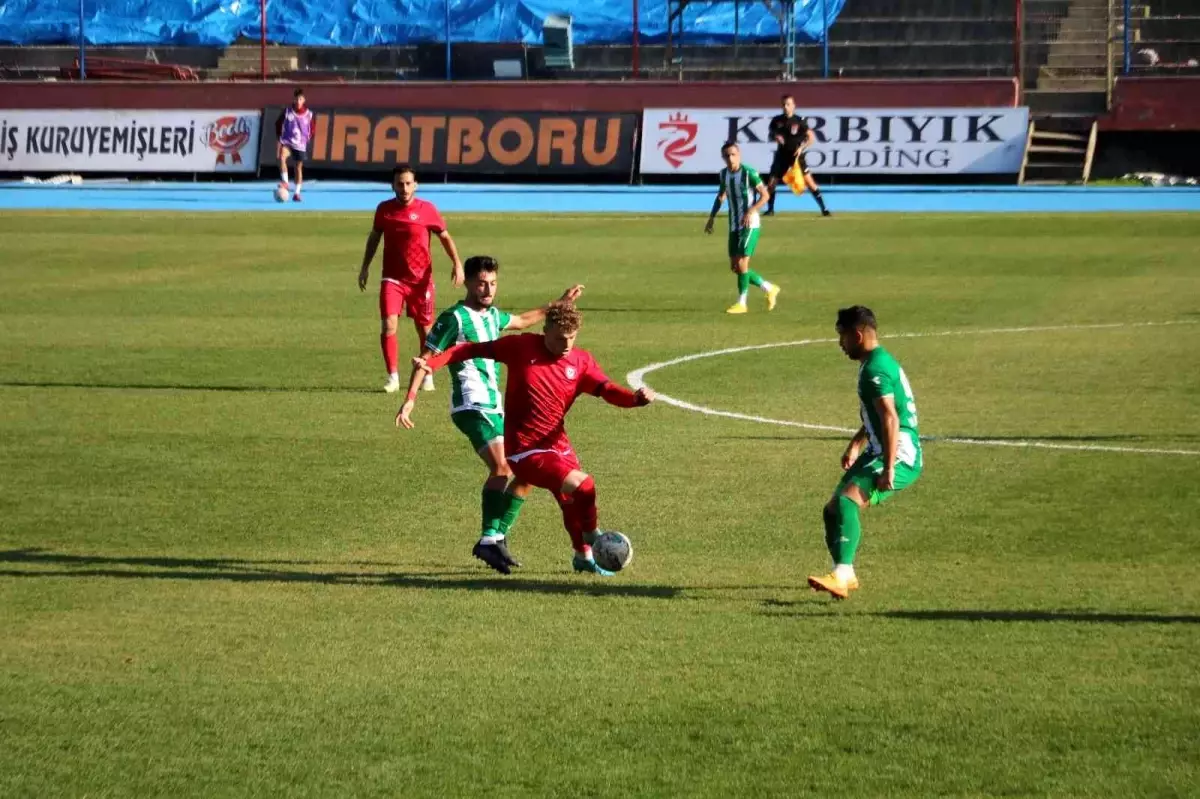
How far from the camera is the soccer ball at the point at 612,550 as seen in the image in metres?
9.41

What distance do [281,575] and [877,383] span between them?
3212 millimetres

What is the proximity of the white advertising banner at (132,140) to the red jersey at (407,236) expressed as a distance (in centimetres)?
3032

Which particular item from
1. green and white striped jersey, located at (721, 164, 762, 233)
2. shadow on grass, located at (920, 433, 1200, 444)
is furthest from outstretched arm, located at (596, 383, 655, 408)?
green and white striped jersey, located at (721, 164, 762, 233)

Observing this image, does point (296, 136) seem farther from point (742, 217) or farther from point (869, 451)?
point (869, 451)

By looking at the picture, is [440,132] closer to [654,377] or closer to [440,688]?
[654,377]

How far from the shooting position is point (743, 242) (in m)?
22.5

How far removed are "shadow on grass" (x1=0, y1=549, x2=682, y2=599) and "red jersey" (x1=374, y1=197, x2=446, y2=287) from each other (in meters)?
7.00

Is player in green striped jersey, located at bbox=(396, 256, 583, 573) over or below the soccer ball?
over

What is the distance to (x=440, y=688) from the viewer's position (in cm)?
767

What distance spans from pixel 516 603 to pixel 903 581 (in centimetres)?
196

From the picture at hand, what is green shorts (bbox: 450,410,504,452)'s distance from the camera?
34.2ft

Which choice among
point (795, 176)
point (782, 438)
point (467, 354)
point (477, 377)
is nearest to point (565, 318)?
point (467, 354)

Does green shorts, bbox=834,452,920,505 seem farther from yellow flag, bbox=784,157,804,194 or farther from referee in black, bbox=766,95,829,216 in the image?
yellow flag, bbox=784,157,804,194

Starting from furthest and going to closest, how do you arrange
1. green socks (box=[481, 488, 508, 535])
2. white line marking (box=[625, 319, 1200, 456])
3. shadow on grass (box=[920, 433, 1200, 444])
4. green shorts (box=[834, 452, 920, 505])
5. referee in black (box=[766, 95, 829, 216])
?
referee in black (box=[766, 95, 829, 216]) < shadow on grass (box=[920, 433, 1200, 444]) < white line marking (box=[625, 319, 1200, 456]) < green socks (box=[481, 488, 508, 535]) < green shorts (box=[834, 452, 920, 505])
